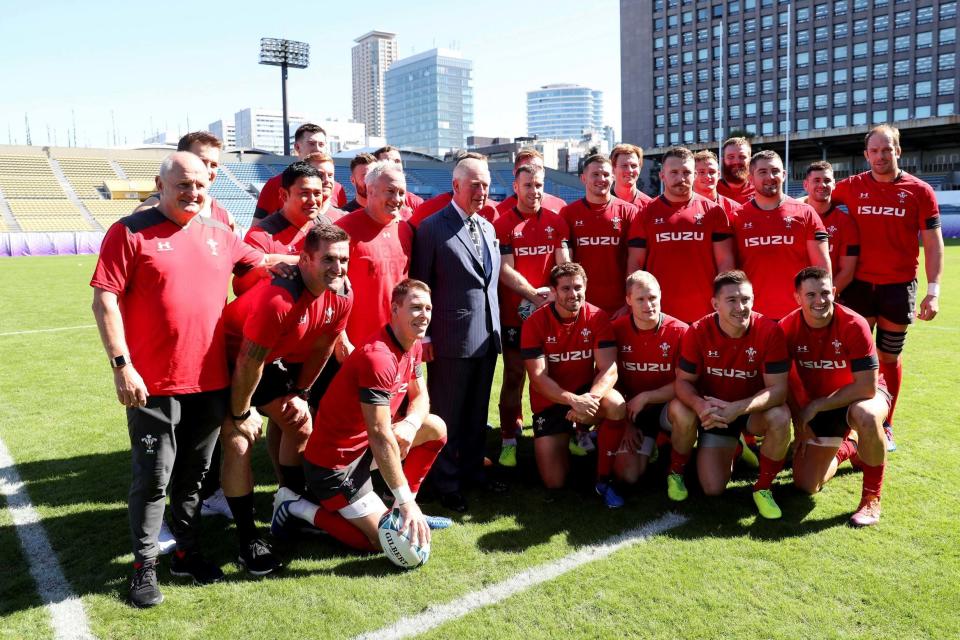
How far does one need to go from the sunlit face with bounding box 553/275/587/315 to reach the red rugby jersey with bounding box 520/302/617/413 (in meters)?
0.14

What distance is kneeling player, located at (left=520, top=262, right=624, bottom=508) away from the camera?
4.84 meters

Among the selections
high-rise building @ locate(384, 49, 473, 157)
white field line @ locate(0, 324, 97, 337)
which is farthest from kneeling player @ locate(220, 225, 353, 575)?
high-rise building @ locate(384, 49, 473, 157)

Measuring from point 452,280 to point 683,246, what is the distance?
1.79 metres

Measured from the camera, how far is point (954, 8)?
6606 centimetres

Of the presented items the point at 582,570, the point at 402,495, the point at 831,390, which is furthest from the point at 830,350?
the point at 402,495

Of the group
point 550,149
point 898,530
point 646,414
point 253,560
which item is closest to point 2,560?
point 253,560

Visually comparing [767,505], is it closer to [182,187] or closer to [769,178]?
[769,178]

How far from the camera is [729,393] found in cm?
470

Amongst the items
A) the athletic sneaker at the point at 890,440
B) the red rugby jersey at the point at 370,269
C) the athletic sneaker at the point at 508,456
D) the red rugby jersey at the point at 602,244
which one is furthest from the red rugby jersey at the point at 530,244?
the athletic sneaker at the point at 890,440

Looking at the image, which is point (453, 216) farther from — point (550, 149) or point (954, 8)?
point (550, 149)

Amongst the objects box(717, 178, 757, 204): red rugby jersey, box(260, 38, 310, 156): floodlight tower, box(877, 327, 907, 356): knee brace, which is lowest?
box(877, 327, 907, 356): knee brace

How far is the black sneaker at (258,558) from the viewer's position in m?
3.75

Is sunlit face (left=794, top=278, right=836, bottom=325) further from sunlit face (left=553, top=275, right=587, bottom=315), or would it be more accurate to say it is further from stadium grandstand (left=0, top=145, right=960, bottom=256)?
stadium grandstand (left=0, top=145, right=960, bottom=256)

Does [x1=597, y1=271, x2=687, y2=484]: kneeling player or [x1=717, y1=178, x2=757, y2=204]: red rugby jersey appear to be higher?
[x1=717, y1=178, x2=757, y2=204]: red rugby jersey
